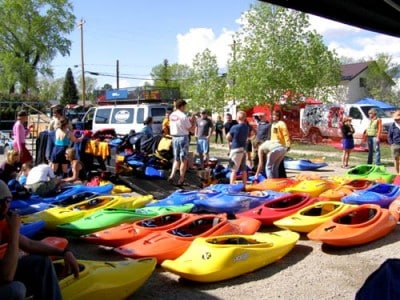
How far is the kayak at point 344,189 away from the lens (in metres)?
7.93

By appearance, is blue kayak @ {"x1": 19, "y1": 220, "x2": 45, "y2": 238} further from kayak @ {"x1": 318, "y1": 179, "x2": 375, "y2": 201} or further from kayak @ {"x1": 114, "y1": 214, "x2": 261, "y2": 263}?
kayak @ {"x1": 318, "y1": 179, "x2": 375, "y2": 201}

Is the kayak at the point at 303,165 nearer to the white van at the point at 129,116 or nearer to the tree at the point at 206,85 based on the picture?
the white van at the point at 129,116

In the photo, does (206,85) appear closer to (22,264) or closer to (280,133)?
(280,133)

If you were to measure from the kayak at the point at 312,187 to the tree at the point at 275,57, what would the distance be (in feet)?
53.8

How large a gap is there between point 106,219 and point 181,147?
340 centimetres

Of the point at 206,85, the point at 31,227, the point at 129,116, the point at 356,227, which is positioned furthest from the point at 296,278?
the point at 206,85

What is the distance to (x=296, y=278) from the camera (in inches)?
194


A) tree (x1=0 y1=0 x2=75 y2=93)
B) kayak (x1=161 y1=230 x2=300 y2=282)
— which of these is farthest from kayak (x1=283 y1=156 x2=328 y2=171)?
tree (x1=0 y1=0 x2=75 y2=93)

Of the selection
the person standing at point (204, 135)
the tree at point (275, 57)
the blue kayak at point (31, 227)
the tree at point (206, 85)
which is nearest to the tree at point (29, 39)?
the tree at point (206, 85)

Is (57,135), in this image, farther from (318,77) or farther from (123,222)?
(318,77)

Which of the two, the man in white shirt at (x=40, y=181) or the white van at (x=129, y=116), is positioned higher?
the white van at (x=129, y=116)

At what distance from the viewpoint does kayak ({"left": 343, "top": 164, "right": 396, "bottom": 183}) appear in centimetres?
980

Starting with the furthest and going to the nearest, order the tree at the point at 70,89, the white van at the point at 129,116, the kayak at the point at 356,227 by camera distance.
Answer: the tree at the point at 70,89
the white van at the point at 129,116
the kayak at the point at 356,227

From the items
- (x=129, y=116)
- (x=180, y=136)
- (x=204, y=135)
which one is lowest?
(x=204, y=135)
